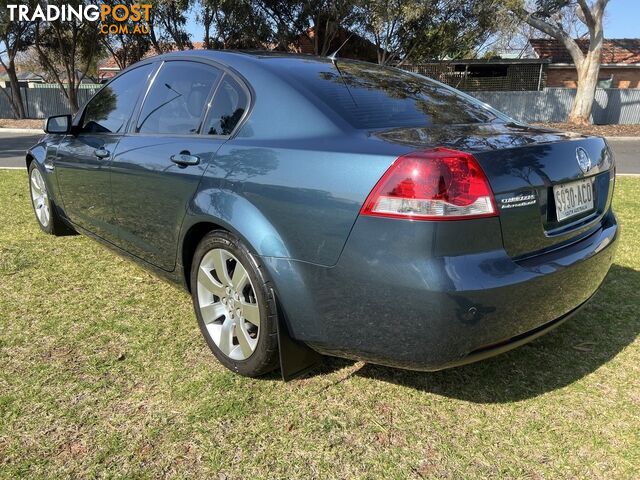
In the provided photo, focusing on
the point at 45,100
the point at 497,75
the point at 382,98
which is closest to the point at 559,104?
the point at 497,75

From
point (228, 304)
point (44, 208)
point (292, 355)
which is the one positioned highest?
point (44, 208)

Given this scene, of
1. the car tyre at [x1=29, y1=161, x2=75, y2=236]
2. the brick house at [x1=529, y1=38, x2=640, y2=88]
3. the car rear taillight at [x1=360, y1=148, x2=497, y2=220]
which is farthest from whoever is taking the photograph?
the brick house at [x1=529, y1=38, x2=640, y2=88]

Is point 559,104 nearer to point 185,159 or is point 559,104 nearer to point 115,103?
point 115,103

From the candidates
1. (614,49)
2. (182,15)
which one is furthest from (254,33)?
(614,49)

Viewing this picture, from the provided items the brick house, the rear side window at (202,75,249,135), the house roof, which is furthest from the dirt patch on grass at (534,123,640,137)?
the rear side window at (202,75,249,135)

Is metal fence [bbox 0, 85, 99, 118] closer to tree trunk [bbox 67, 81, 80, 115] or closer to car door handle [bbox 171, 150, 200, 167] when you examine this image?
tree trunk [bbox 67, 81, 80, 115]

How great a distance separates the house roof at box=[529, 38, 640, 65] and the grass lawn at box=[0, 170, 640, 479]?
33738mm

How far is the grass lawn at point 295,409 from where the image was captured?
2014 mm

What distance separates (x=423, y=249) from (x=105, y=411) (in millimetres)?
1594

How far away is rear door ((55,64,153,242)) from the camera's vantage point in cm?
348

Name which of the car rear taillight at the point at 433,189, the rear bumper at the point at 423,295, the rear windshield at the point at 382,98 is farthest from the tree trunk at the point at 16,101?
the car rear taillight at the point at 433,189

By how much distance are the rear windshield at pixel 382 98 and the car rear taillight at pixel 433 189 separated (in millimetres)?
436

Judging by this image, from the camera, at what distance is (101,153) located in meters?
3.48

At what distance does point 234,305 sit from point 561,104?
25.1 meters
